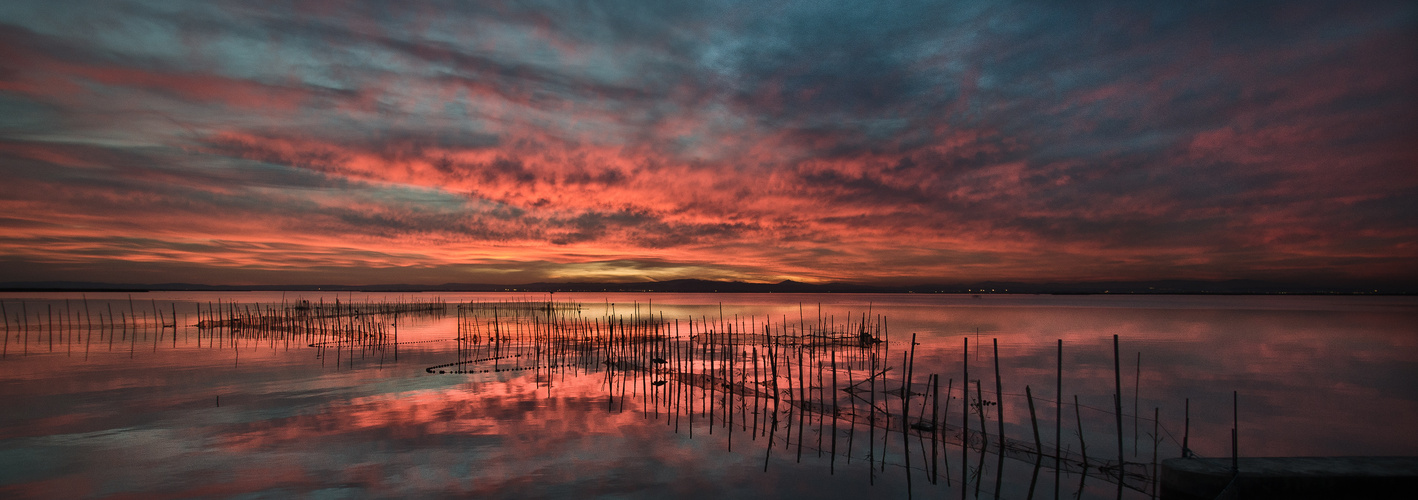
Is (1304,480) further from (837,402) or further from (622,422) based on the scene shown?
(622,422)

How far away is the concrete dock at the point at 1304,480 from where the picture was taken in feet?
21.1

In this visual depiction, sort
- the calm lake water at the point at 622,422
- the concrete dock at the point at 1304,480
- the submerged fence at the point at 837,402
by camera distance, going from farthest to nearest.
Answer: the submerged fence at the point at 837,402 < the calm lake water at the point at 622,422 < the concrete dock at the point at 1304,480

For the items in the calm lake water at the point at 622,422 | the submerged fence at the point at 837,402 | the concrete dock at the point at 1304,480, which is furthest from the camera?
the submerged fence at the point at 837,402

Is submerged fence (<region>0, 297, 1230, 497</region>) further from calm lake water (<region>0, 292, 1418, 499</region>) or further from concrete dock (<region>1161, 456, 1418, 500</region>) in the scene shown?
concrete dock (<region>1161, 456, 1418, 500</region>)

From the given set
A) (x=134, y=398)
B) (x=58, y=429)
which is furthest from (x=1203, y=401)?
(x=134, y=398)

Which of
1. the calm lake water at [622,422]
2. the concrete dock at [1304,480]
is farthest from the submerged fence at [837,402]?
the concrete dock at [1304,480]

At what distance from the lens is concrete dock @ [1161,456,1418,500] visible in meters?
6.43

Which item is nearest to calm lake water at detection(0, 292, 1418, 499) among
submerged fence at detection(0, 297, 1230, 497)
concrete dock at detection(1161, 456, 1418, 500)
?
submerged fence at detection(0, 297, 1230, 497)

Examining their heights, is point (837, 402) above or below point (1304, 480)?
below

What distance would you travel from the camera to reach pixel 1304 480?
21.5ft

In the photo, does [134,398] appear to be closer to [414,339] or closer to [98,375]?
[98,375]

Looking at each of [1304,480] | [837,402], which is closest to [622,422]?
[837,402]

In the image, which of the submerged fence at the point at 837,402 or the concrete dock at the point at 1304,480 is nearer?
the concrete dock at the point at 1304,480

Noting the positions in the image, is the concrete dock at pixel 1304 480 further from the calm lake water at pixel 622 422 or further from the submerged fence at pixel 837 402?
the submerged fence at pixel 837 402
